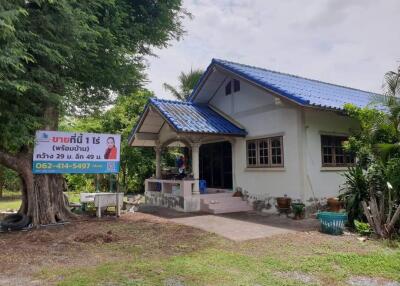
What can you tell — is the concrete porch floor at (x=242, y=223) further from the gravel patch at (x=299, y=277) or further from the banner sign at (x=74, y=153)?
the banner sign at (x=74, y=153)

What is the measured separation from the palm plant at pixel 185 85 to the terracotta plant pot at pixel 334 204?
14288 mm

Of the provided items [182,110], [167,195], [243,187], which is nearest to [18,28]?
[182,110]

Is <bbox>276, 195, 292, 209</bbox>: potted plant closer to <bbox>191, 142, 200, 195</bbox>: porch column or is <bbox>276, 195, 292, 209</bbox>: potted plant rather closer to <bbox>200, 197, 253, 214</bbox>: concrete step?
<bbox>200, 197, 253, 214</bbox>: concrete step

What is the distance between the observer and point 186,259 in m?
6.64

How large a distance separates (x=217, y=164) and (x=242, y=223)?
5.48m

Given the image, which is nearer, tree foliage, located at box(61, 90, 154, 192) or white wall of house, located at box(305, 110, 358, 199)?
white wall of house, located at box(305, 110, 358, 199)

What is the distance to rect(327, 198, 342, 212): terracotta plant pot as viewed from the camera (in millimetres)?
11298

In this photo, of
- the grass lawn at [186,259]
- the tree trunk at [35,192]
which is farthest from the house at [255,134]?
the tree trunk at [35,192]

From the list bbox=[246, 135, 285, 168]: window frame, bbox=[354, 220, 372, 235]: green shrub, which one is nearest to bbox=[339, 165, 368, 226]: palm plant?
bbox=[354, 220, 372, 235]: green shrub

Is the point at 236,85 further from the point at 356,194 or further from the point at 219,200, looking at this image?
the point at 356,194

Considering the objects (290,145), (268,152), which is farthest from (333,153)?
(268,152)

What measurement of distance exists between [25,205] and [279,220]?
7.97 meters

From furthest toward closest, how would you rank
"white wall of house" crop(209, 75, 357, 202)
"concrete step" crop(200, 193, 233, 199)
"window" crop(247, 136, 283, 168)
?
"concrete step" crop(200, 193, 233, 199), "window" crop(247, 136, 283, 168), "white wall of house" crop(209, 75, 357, 202)

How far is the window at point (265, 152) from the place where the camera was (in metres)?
12.6
